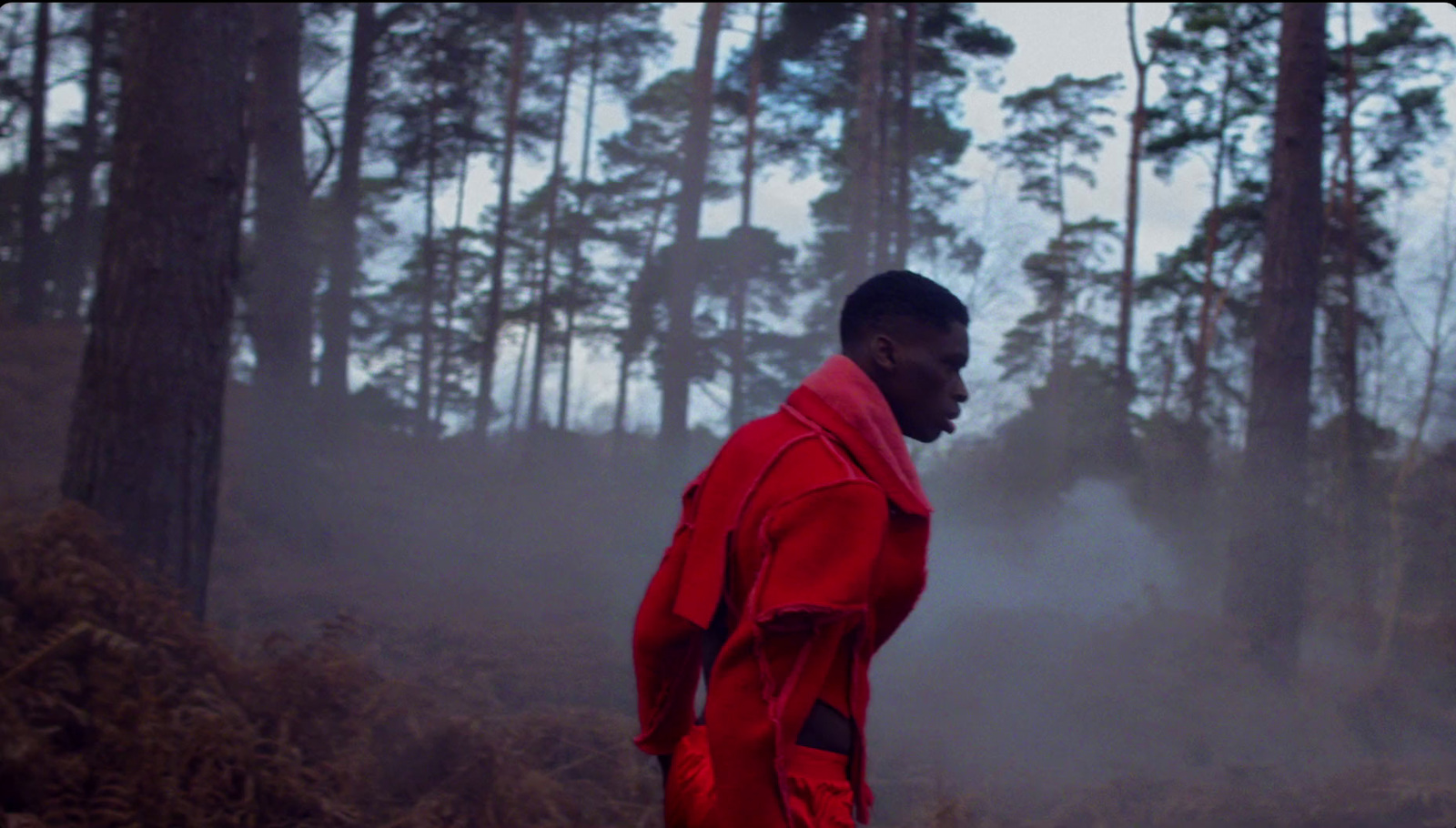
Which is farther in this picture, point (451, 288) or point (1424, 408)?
point (451, 288)

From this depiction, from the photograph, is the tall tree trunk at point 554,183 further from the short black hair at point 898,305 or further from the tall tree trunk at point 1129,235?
the short black hair at point 898,305

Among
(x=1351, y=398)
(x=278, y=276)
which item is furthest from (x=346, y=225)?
(x=1351, y=398)

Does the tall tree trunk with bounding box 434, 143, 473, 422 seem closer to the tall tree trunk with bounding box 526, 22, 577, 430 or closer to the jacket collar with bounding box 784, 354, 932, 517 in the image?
the tall tree trunk with bounding box 526, 22, 577, 430

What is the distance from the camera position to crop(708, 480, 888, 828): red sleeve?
6.30ft

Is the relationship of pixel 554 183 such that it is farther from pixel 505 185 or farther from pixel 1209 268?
pixel 1209 268

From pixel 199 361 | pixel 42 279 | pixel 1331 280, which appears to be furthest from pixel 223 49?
pixel 1331 280

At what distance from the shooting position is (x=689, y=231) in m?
18.0

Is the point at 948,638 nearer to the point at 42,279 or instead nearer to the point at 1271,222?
the point at 1271,222

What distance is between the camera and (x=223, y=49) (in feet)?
21.0

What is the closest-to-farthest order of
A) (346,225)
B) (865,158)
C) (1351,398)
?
(865,158)
(346,225)
(1351,398)

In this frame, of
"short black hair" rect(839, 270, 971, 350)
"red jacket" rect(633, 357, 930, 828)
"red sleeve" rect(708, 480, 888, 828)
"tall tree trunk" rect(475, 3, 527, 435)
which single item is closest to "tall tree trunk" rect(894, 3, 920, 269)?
"tall tree trunk" rect(475, 3, 527, 435)

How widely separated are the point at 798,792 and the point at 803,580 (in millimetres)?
403

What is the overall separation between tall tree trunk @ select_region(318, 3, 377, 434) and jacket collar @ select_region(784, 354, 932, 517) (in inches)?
660

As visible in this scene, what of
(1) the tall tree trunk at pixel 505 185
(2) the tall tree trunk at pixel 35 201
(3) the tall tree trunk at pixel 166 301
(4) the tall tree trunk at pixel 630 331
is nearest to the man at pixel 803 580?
(3) the tall tree trunk at pixel 166 301
